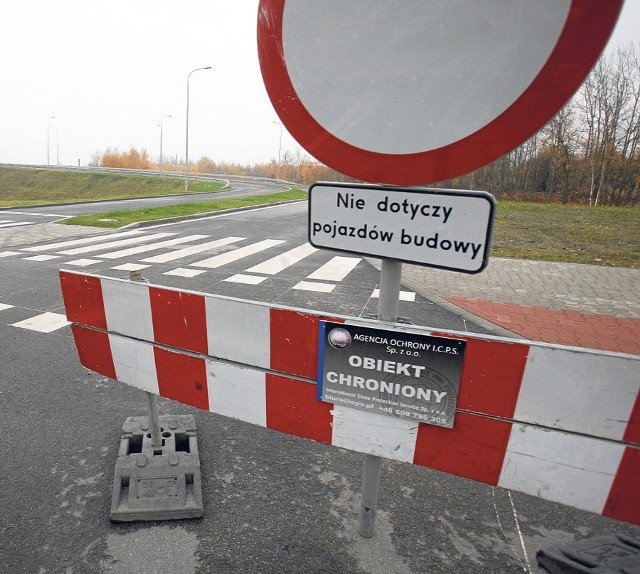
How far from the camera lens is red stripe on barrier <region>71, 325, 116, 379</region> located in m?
2.20

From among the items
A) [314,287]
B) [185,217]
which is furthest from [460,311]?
[185,217]

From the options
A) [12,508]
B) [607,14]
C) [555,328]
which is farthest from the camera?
[555,328]

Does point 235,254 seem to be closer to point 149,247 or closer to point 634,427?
point 149,247

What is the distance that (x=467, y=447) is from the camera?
1.62 meters

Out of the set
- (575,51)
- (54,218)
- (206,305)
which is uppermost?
(575,51)

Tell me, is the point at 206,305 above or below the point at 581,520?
above

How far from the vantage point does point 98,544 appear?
202cm

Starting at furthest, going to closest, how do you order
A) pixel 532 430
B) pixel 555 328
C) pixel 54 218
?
1. pixel 54 218
2. pixel 555 328
3. pixel 532 430

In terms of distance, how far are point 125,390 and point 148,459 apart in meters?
1.20

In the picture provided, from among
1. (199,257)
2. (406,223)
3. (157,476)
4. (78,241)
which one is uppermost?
(406,223)

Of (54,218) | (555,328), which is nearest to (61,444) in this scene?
(555,328)

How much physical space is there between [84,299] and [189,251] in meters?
7.69

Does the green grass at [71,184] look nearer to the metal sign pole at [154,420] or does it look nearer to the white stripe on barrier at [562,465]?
the metal sign pole at [154,420]

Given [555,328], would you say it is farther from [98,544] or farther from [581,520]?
[98,544]
